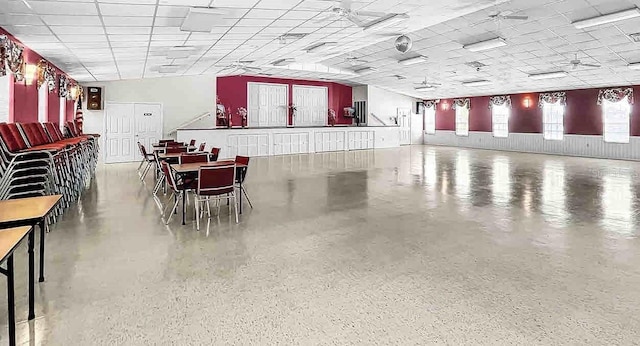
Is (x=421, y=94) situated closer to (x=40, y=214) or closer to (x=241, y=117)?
(x=241, y=117)

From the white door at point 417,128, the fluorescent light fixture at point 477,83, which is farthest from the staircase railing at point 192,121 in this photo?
the white door at point 417,128

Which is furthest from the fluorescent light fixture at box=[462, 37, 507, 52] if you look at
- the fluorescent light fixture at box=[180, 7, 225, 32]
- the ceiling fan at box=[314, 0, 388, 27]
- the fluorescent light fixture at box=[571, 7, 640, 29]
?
the fluorescent light fixture at box=[180, 7, 225, 32]

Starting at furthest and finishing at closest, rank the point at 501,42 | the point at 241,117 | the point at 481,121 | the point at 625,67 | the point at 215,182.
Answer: the point at 481,121 < the point at 241,117 < the point at 625,67 < the point at 501,42 < the point at 215,182

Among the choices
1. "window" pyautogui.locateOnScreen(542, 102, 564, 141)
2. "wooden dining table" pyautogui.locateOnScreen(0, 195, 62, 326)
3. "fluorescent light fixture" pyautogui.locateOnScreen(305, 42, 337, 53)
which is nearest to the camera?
"wooden dining table" pyautogui.locateOnScreen(0, 195, 62, 326)

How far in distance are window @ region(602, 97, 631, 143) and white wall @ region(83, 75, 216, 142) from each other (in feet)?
48.0

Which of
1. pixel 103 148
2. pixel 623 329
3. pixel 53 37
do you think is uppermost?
pixel 53 37

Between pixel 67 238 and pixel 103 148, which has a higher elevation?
pixel 103 148

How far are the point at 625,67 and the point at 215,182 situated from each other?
1232 cm

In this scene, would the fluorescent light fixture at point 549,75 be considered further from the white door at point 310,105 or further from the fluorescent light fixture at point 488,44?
the white door at point 310,105

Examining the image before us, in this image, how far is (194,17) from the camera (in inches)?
213

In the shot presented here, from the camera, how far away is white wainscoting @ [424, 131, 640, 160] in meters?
14.8

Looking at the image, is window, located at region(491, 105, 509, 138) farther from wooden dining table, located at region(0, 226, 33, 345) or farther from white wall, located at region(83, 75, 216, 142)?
wooden dining table, located at region(0, 226, 33, 345)

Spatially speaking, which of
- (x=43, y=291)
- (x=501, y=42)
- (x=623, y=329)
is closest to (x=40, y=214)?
(x=43, y=291)

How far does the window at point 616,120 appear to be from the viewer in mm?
14639
